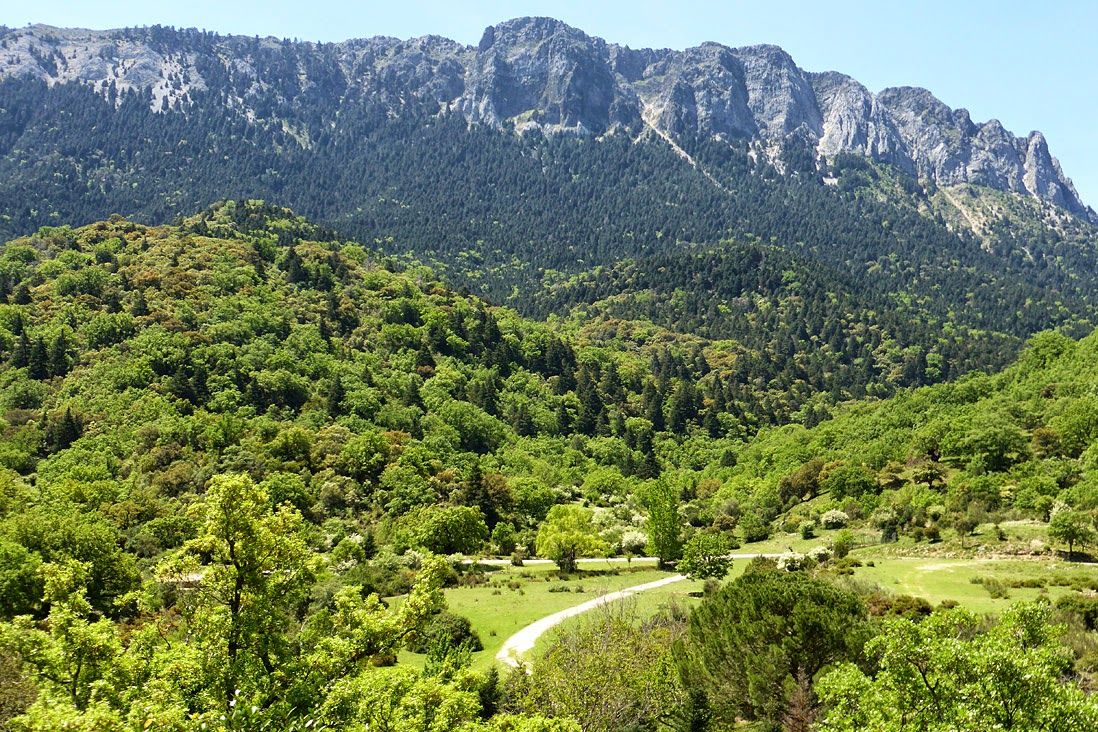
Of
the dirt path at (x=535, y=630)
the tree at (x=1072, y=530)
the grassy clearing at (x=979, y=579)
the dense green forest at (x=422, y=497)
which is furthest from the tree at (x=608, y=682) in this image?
the tree at (x=1072, y=530)

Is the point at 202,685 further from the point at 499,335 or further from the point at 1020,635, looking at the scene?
the point at 499,335

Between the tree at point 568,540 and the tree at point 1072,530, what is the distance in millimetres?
Answer: 32686

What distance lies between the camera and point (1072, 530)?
143 ft

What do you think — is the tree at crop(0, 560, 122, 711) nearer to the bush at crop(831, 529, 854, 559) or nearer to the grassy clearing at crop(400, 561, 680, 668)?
the grassy clearing at crop(400, 561, 680, 668)

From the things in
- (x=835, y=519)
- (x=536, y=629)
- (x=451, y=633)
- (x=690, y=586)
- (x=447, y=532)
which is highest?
(x=451, y=633)

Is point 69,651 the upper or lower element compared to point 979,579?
upper

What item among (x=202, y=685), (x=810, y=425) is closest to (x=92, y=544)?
(x=202, y=685)

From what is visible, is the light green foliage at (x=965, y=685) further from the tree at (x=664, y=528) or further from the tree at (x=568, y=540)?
the tree at (x=664, y=528)

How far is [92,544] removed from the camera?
4688 cm

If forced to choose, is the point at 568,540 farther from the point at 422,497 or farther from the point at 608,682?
the point at 608,682

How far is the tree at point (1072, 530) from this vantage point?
4378 centimetres

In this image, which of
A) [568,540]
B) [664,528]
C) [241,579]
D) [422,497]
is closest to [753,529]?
[664,528]

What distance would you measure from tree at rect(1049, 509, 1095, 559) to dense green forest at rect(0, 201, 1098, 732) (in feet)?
0.92

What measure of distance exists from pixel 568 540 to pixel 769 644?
3382 centimetres
